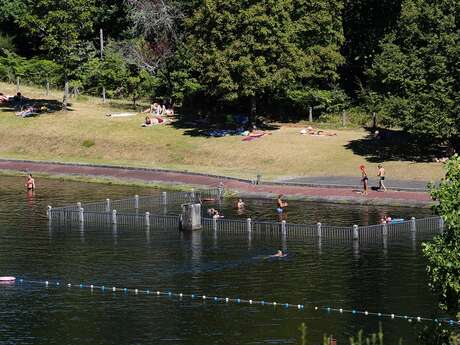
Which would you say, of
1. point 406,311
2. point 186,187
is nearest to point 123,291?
point 406,311

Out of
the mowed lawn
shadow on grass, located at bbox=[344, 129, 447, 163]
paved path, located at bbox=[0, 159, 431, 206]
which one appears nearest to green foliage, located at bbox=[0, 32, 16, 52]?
the mowed lawn

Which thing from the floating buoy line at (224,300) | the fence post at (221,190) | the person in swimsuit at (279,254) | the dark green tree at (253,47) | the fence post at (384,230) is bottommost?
the floating buoy line at (224,300)

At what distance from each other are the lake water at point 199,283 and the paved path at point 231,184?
3652 mm

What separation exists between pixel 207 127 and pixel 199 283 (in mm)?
63390

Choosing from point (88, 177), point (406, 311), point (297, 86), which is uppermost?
point (297, 86)

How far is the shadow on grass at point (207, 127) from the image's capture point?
121 m

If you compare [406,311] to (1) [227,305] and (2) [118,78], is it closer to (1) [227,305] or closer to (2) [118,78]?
(1) [227,305]

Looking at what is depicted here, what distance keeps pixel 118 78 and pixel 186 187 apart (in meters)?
46.0

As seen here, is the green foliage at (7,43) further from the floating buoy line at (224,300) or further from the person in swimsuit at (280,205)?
the floating buoy line at (224,300)

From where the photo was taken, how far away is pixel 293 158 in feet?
356

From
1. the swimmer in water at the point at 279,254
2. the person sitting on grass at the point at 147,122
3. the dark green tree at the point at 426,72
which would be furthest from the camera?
the person sitting on grass at the point at 147,122

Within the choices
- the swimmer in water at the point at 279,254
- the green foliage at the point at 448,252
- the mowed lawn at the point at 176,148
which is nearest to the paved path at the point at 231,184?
the mowed lawn at the point at 176,148

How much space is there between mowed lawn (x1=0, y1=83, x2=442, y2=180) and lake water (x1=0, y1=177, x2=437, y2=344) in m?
19.0

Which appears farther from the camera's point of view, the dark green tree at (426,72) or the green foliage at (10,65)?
the green foliage at (10,65)
